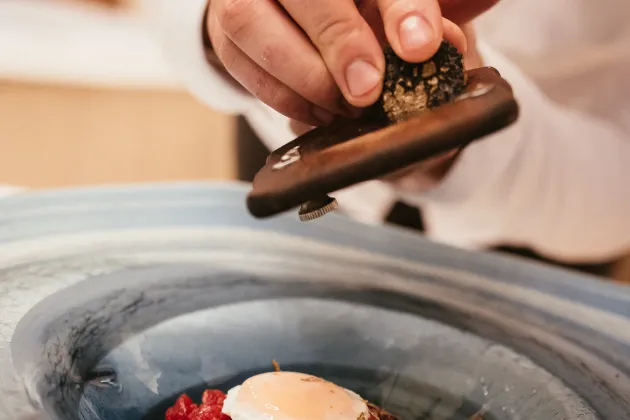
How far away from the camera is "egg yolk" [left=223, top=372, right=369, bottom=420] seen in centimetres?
56

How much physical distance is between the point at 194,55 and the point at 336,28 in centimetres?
42

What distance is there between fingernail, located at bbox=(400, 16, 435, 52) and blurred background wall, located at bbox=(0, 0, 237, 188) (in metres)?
1.02

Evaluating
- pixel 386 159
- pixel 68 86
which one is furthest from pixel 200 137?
pixel 386 159

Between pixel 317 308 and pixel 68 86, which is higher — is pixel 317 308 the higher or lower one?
the higher one

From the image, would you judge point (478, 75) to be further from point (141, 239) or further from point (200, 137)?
point (200, 137)

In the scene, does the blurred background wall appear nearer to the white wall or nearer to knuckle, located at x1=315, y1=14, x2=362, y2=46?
the white wall

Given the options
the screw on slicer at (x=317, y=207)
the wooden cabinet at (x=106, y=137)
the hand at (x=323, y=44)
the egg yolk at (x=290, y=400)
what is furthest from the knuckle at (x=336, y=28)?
the wooden cabinet at (x=106, y=137)

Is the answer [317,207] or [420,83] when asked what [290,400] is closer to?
[317,207]

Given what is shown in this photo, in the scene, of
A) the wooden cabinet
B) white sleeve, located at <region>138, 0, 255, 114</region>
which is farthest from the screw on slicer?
the wooden cabinet

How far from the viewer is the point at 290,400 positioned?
0.56 m

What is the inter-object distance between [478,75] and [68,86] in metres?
2.08

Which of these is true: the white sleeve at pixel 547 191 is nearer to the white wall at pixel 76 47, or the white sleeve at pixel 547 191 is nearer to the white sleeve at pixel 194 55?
the white sleeve at pixel 194 55

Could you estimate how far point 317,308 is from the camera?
0.70 metres

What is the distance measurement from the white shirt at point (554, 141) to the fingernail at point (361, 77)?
0.47m
